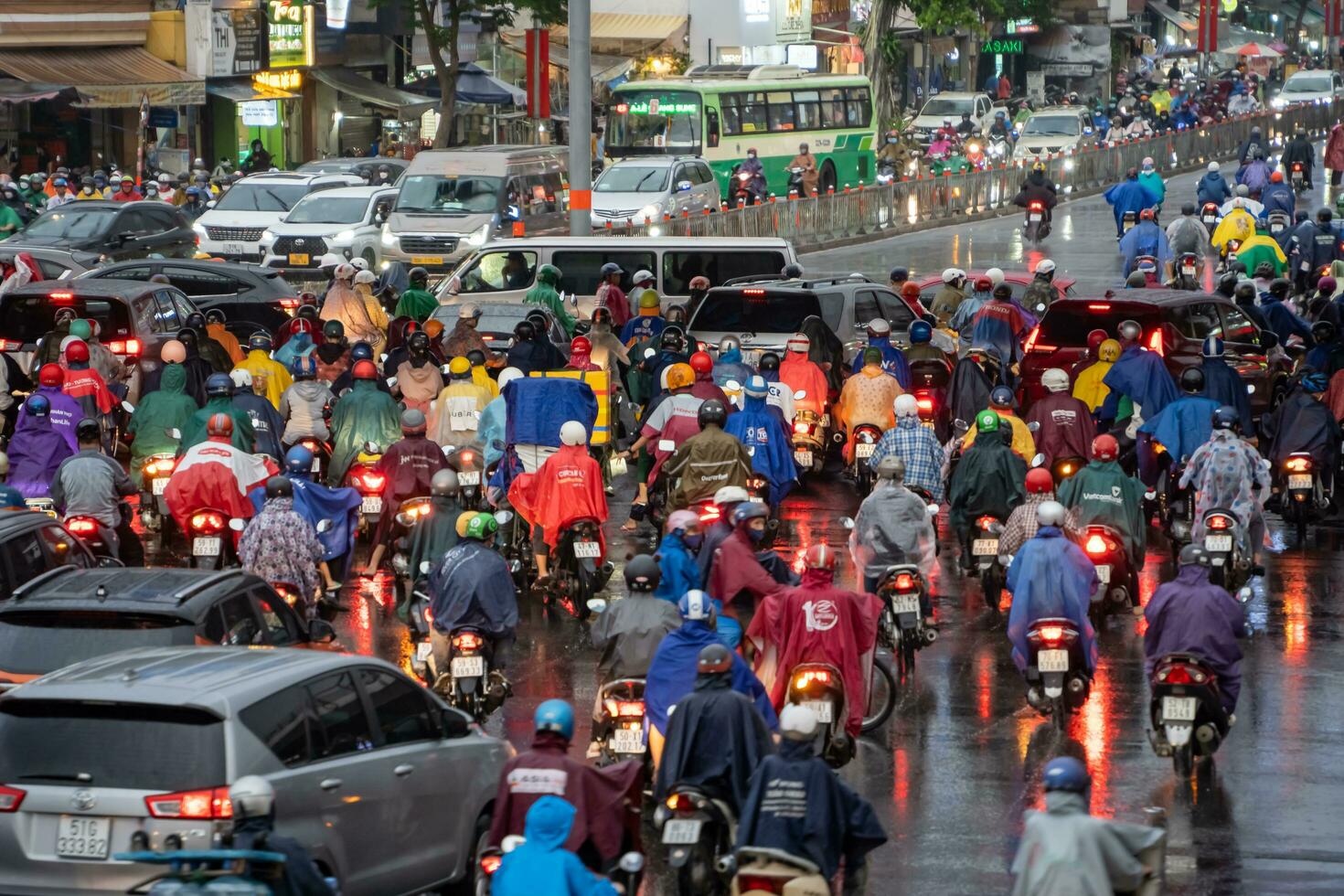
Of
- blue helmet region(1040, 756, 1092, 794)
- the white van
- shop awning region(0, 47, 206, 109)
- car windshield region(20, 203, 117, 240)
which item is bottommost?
blue helmet region(1040, 756, 1092, 794)

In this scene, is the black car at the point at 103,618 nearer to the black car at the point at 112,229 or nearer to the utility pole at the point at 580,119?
the utility pole at the point at 580,119

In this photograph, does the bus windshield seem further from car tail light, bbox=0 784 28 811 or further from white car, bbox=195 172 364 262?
car tail light, bbox=0 784 28 811

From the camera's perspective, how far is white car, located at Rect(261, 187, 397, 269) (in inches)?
1371

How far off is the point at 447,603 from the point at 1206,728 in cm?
401

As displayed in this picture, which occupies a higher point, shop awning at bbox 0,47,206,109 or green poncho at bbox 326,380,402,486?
shop awning at bbox 0,47,206,109

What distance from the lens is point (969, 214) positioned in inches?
1896

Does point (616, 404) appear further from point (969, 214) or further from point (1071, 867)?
point (969, 214)

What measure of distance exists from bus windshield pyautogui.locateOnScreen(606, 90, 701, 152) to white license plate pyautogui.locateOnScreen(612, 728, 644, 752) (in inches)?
1445

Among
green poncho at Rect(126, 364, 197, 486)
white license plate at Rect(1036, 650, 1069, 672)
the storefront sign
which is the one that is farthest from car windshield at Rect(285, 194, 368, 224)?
white license plate at Rect(1036, 650, 1069, 672)

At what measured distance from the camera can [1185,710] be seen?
12.0 metres

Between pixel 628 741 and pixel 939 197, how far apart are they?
120ft

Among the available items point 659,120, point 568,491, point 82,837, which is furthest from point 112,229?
point 82,837

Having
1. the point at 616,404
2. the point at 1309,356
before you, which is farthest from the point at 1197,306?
the point at 616,404

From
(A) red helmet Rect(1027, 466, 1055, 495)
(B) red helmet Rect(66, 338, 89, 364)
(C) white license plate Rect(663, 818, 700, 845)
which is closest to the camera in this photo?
(C) white license plate Rect(663, 818, 700, 845)
